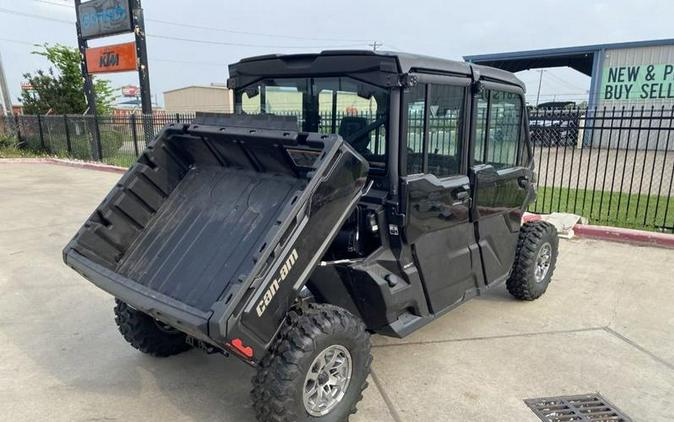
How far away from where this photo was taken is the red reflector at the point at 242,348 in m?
2.27

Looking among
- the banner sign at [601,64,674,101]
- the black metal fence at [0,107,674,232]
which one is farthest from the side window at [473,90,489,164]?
the banner sign at [601,64,674,101]

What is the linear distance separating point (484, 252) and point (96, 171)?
1365 cm

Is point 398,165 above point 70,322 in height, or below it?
above

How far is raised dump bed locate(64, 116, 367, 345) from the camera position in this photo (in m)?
2.37

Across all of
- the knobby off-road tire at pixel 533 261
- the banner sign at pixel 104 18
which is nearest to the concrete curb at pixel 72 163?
the banner sign at pixel 104 18

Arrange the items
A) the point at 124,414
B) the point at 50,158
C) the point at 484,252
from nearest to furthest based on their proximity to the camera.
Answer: the point at 124,414, the point at 484,252, the point at 50,158

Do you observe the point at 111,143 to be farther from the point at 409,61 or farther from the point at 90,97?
the point at 409,61

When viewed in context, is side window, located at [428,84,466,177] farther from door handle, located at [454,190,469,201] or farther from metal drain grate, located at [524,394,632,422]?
metal drain grate, located at [524,394,632,422]

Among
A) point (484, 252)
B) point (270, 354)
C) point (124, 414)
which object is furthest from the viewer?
point (484, 252)

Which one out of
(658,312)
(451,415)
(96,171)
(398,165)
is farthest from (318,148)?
(96,171)

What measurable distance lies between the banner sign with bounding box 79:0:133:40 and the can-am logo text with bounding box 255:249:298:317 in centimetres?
1443

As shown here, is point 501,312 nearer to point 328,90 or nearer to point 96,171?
point 328,90

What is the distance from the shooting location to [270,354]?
100 inches

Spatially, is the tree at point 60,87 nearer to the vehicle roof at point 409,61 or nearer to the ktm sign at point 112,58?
the ktm sign at point 112,58
